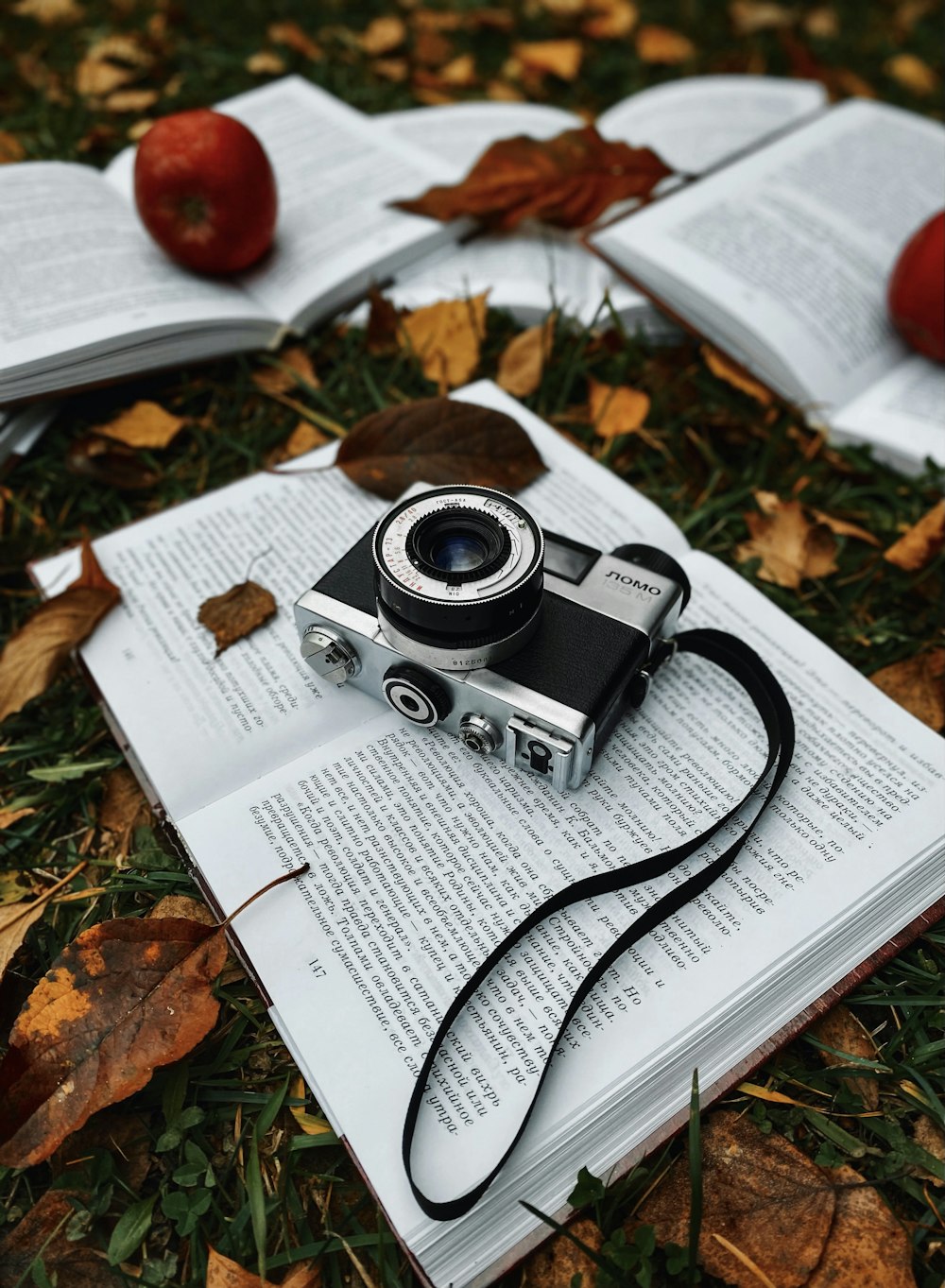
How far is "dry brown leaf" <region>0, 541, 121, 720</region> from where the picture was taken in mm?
1362

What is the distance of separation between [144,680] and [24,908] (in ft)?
1.07

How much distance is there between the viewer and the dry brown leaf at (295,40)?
2.69 meters

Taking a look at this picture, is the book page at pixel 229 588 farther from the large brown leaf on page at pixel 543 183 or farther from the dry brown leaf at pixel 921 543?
the large brown leaf on page at pixel 543 183

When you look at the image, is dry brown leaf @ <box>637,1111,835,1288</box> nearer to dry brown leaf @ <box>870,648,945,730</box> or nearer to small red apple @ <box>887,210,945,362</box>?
dry brown leaf @ <box>870,648,945,730</box>

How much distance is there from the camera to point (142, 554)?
4.85ft

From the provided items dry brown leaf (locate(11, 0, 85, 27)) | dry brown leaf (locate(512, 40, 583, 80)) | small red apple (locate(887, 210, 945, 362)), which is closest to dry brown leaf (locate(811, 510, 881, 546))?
small red apple (locate(887, 210, 945, 362))

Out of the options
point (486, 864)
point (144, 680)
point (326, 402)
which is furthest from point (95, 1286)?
point (326, 402)

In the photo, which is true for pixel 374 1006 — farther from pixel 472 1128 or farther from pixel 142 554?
pixel 142 554

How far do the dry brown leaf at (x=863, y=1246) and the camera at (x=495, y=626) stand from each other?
0.53m

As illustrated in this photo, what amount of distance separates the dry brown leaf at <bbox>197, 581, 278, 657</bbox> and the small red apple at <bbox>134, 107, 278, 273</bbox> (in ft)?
2.55

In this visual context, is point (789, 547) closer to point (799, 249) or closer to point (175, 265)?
point (799, 249)

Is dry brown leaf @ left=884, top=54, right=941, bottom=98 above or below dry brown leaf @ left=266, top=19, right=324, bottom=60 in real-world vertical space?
above

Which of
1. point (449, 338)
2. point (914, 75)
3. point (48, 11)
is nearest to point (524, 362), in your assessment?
point (449, 338)

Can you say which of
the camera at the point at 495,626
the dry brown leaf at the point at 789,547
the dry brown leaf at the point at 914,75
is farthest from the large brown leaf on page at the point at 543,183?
the dry brown leaf at the point at 914,75
